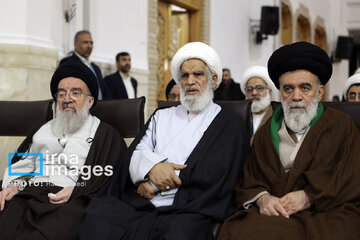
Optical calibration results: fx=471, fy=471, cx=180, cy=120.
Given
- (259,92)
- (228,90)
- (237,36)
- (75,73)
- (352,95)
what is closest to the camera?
(75,73)

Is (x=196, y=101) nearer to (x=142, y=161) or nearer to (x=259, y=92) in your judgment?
(x=142, y=161)

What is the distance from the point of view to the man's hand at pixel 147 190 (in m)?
2.53

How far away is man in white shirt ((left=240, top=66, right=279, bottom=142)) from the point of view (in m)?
4.04

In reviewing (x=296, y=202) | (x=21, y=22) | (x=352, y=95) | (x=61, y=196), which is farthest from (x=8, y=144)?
(x=352, y=95)

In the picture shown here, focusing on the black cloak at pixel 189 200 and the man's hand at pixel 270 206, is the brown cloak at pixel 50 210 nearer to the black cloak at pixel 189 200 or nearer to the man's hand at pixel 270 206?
the black cloak at pixel 189 200

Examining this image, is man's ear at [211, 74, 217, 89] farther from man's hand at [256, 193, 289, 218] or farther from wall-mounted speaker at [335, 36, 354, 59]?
wall-mounted speaker at [335, 36, 354, 59]

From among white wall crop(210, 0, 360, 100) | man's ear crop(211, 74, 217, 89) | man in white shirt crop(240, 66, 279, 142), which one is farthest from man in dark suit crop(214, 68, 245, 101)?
man's ear crop(211, 74, 217, 89)

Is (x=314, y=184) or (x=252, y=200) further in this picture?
(x=252, y=200)

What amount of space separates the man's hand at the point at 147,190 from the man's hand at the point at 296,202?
2.24 ft

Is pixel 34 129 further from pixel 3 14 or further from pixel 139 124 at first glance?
pixel 3 14

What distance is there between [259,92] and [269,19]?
22.7 feet

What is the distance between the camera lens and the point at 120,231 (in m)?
2.30

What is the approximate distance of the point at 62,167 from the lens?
9.50 ft

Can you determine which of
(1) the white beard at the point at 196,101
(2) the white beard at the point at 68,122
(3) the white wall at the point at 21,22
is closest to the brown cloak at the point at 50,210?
(2) the white beard at the point at 68,122
